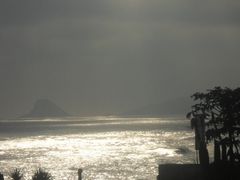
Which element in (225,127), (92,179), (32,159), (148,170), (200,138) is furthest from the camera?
(32,159)

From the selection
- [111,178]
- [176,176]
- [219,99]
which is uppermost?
[219,99]

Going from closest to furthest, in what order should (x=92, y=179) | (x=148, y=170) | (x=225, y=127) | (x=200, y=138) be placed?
(x=200, y=138) < (x=225, y=127) < (x=92, y=179) < (x=148, y=170)

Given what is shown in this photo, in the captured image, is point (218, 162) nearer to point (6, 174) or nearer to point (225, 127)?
point (225, 127)

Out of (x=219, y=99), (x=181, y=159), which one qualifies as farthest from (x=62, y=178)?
(x=219, y=99)

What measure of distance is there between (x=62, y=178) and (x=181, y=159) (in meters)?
39.0

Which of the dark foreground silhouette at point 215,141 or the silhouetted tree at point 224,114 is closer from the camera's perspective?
the dark foreground silhouette at point 215,141

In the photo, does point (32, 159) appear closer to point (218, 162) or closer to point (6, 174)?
point (6, 174)

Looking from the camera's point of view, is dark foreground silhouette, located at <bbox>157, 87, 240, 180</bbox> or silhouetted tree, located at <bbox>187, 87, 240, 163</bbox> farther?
silhouetted tree, located at <bbox>187, 87, 240, 163</bbox>

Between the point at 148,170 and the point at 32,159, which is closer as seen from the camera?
the point at 148,170

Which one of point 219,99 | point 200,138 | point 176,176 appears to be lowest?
point 176,176

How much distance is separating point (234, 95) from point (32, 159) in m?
108

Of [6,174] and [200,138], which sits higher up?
[200,138]

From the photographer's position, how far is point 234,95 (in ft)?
115

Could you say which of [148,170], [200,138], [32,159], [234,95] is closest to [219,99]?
[234,95]
